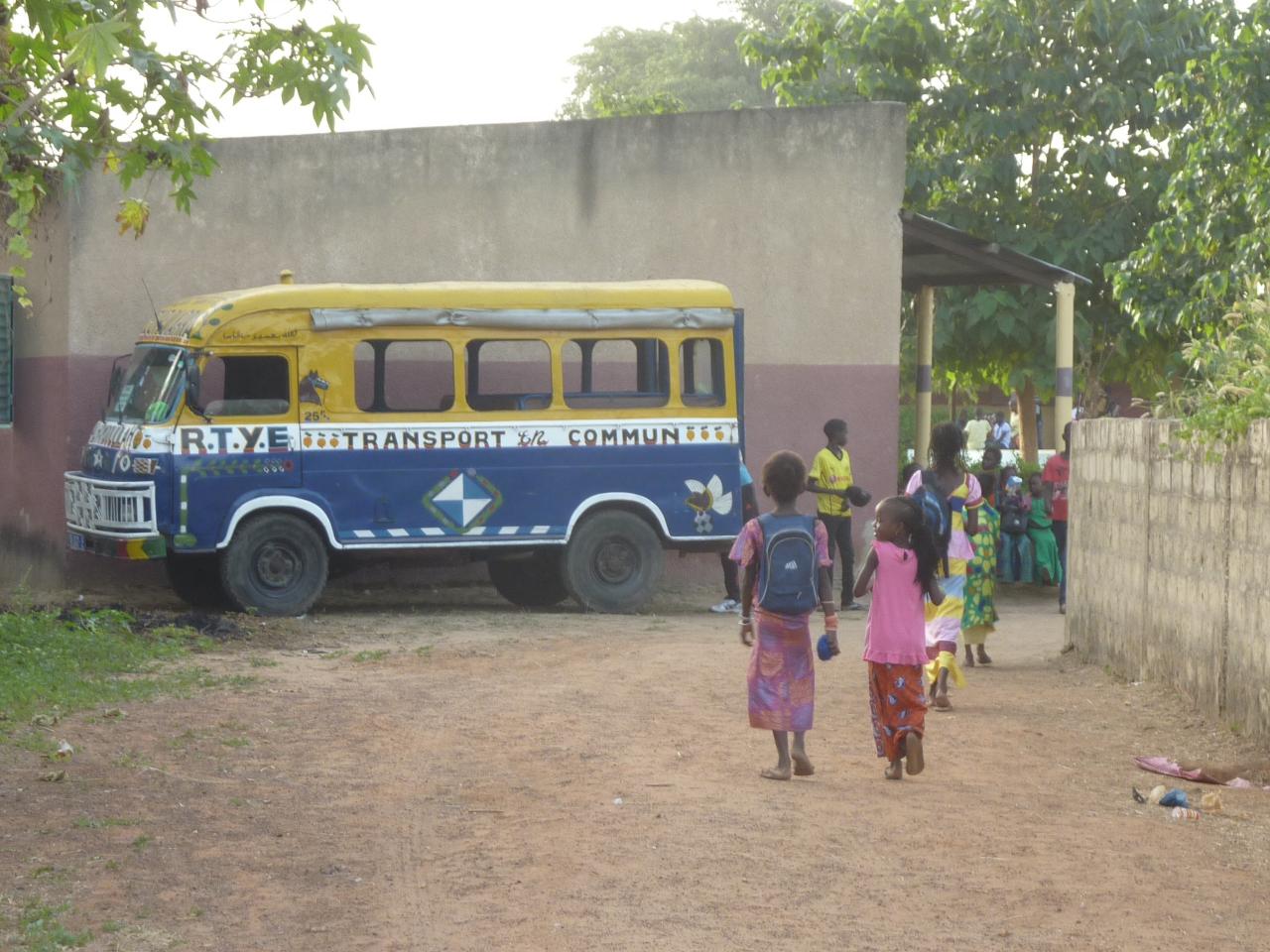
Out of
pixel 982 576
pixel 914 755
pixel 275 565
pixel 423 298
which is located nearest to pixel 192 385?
pixel 275 565

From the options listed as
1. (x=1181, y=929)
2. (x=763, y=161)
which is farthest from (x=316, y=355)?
(x=1181, y=929)

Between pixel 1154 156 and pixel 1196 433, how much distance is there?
13.6 m

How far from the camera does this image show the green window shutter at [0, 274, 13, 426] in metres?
15.5

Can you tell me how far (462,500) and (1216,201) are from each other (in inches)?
302

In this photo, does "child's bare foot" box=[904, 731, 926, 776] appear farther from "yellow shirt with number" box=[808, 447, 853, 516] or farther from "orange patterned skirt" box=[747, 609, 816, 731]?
"yellow shirt with number" box=[808, 447, 853, 516]

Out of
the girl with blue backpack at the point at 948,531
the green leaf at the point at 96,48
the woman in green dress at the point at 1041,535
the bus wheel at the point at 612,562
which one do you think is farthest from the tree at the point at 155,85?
the woman in green dress at the point at 1041,535

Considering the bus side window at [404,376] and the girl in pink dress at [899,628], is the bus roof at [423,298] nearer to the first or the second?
the bus side window at [404,376]

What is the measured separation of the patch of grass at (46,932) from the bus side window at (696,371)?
949 cm

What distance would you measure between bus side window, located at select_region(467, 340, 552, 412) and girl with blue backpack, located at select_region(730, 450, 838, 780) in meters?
6.66

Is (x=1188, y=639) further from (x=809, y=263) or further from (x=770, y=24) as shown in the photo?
(x=770, y=24)

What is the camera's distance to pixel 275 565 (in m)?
13.9

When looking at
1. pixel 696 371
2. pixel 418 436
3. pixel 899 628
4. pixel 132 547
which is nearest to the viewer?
pixel 899 628

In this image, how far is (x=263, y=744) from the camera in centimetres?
866

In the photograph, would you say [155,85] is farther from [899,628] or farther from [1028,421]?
[1028,421]
